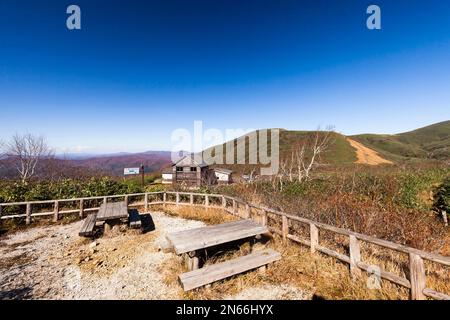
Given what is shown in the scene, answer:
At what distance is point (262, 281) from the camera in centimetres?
418

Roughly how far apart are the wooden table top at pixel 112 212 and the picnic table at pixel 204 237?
2964 millimetres

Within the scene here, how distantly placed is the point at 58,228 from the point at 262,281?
25.3 feet

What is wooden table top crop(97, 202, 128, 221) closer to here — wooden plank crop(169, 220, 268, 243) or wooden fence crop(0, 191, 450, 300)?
wooden fence crop(0, 191, 450, 300)

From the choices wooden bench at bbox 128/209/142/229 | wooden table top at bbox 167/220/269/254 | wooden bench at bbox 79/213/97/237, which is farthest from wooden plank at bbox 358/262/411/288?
wooden bench at bbox 79/213/97/237

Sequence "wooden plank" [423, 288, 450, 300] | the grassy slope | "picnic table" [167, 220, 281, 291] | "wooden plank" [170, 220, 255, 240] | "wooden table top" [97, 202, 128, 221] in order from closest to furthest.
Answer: "wooden plank" [423, 288, 450, 300]
"picnic table" [167, 220, 281, 291]
"wooden plank" [170, 220, 255, 240]
"wooden table top" [97, 202, 128, 221]
the grassy slope

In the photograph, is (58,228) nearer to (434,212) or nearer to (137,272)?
(137,272)

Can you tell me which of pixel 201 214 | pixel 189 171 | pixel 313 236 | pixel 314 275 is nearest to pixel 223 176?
pixel 189 171

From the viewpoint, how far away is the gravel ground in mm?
3967

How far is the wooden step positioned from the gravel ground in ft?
1.24

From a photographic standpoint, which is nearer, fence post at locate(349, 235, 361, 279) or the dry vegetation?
the dry vegetation

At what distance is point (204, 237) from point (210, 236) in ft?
0.42

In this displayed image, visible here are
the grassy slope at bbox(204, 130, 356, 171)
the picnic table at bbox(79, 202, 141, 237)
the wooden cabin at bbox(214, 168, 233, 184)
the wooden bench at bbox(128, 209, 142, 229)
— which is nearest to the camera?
the picnic table at bbox(79, 202, 141, 237)

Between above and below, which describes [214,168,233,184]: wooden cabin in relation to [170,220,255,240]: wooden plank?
below
